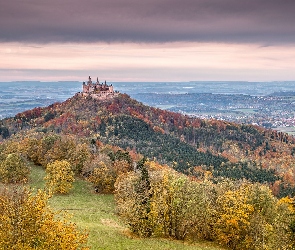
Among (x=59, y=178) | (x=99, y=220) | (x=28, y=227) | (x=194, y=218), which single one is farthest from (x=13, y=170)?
(x=28, y=227)

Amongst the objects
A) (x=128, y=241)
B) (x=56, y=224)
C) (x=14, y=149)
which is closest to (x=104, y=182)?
(x=14, y=149)

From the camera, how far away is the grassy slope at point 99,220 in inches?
1905

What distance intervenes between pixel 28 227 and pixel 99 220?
41483 mm

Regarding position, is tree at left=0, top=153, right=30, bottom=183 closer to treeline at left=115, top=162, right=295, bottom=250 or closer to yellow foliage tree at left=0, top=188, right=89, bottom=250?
treeline at left=115, top=162, right=295, bottom=250

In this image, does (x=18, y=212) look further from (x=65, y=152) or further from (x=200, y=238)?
(x=65, y=152)

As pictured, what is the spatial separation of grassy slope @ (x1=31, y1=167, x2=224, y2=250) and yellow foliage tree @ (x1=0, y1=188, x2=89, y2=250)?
57.2 feet

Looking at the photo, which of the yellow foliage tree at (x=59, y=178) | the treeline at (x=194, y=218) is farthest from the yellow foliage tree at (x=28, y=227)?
the yellow foliage tree at (x=59, y=178)

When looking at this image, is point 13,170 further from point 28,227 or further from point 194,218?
point 28,227

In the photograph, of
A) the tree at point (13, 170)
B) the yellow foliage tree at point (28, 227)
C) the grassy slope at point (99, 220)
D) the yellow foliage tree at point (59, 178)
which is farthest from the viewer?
the tree at point (13, 170)

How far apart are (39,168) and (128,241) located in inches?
3019

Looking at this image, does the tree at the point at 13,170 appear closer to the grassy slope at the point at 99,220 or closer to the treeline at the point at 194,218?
the grassy slope at the point at 99,220

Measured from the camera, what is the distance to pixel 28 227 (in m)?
28.8

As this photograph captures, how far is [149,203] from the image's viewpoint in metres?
54.1

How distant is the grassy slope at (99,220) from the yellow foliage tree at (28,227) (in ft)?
57.2
